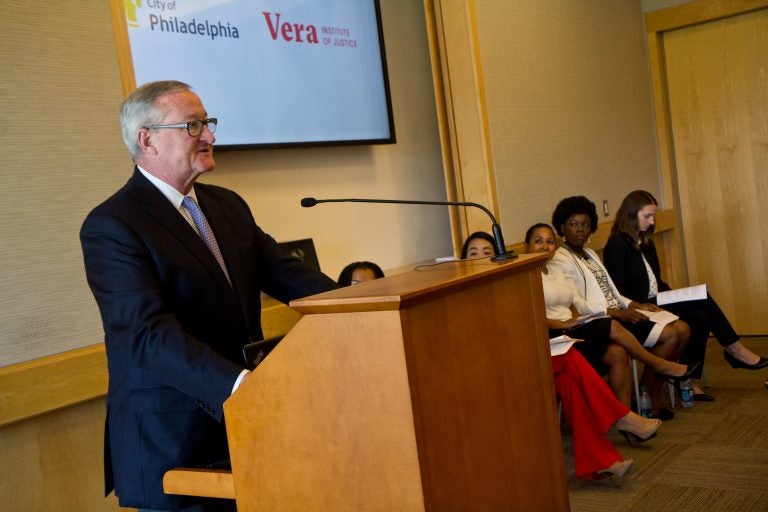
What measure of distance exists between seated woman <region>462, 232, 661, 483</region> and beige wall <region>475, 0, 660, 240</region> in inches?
48.6

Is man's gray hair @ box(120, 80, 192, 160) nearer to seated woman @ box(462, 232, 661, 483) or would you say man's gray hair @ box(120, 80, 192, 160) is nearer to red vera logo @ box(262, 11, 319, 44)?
red vera logo @ box(262, 11, 319, 44)

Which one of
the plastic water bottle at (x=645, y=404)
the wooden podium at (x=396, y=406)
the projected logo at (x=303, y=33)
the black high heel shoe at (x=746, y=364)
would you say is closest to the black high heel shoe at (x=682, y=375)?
the plastic water bottle at (x=645, y=404)

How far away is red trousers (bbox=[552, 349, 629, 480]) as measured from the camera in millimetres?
3705

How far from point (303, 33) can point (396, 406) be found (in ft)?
9.76

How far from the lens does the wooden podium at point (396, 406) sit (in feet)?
4.50

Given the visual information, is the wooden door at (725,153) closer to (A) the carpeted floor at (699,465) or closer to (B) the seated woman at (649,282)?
(B) the seated woman at (649,282)

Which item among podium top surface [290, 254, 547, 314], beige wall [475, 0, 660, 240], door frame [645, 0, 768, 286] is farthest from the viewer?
door frame [645, 0, 768, 286]

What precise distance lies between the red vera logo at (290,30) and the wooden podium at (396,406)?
2467 millimetres

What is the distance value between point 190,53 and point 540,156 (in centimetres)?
267

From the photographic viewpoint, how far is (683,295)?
203 inches

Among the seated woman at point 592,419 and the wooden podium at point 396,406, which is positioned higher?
the wooden podium at point 396,406

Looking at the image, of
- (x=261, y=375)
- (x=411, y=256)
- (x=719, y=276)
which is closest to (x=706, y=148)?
(x=719, y=276)

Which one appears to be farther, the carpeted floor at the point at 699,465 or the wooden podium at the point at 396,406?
the carpeted floor at the point at 699,465

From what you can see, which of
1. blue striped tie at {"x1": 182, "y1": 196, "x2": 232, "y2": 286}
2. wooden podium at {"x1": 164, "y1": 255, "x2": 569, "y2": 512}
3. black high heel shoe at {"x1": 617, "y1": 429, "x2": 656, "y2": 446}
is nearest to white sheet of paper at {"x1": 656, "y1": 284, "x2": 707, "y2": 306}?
black high heel shoe at {"x1": 617, "y1": 429, "x2": 656, "y2": 446}
